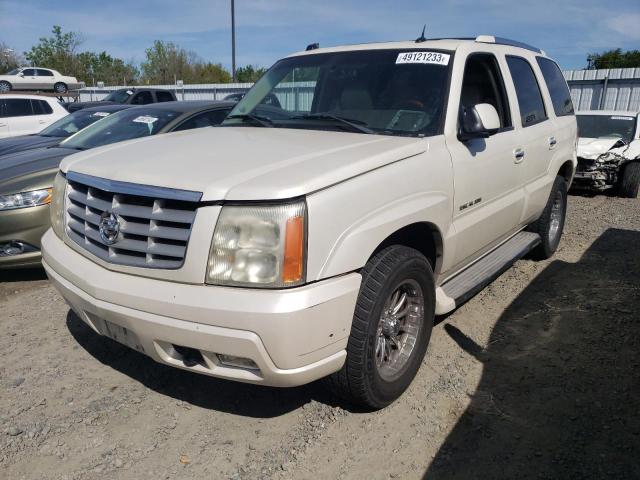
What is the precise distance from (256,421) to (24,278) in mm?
3447

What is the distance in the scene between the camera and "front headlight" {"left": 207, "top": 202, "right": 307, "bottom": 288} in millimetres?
2232

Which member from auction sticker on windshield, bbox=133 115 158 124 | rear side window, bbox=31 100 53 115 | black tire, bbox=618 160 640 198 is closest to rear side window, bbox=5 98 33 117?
rear side window, bbox=31 100 53 115

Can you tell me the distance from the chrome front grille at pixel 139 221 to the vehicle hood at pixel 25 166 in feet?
7.53

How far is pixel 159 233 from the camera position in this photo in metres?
2.39

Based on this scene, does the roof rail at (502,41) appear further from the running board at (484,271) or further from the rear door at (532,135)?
the running board at (484,271)

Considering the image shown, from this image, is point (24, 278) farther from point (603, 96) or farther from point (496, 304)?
point (603, 96)

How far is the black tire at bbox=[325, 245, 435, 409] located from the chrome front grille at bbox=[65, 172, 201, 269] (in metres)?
0.88

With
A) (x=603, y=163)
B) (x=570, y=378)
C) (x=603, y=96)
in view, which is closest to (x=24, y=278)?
(x=570, y=378)

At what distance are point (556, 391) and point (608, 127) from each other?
8.34 m

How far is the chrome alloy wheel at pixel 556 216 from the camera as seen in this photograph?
5.44m

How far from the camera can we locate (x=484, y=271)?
390cm

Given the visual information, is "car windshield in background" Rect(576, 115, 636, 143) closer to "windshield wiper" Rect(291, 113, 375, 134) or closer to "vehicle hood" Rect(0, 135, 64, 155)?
"windshield wiper" Rect(291, 113, 375, 134)

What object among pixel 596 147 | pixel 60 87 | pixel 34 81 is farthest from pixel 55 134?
pixel 60 87

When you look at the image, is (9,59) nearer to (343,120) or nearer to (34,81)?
(34,81)
